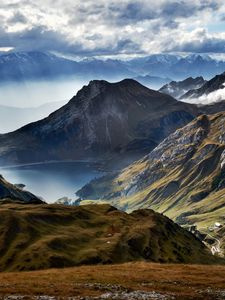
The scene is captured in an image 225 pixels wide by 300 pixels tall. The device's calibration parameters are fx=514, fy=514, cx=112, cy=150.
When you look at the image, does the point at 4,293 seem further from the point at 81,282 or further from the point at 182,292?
the point at 182,292

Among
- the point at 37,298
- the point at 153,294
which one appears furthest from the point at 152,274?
the point at 37,298

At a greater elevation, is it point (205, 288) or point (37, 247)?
point (37, 247)

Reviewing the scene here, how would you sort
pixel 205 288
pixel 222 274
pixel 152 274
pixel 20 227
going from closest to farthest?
1. pixel 205 288
2. pixel 152 274
3. pixel 222 274
4. pixel 20 227

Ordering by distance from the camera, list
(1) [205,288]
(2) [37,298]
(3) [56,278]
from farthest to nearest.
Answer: (3) [56,278] < (1) [205,288] < (2) [37,298]

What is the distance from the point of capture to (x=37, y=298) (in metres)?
70.2

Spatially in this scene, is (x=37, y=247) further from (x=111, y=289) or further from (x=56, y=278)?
(x=111, y=289)

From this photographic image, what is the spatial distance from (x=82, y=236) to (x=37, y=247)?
A: 91.1 ft

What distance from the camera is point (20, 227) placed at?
19788 cm

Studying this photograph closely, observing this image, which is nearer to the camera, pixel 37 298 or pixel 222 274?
pixel 37 298

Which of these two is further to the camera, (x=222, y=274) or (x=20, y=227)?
(x=20, y=227)

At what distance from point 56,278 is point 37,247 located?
86.8m

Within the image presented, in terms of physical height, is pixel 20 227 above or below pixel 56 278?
above

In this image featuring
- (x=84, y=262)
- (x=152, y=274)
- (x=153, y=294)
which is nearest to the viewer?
(x=153, y=294)

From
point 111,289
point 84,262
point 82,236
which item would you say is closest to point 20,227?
point 82,236
